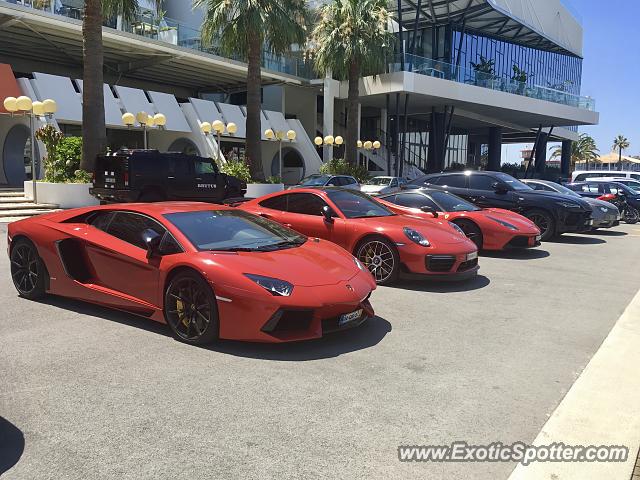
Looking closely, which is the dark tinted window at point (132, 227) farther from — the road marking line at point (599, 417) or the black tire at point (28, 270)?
the road marking line at point (599, 417)

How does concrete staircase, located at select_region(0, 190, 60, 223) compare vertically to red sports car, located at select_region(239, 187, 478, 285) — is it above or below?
below

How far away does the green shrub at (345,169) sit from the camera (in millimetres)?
30314

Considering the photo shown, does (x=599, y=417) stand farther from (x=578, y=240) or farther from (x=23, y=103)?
(x=23, y=103)

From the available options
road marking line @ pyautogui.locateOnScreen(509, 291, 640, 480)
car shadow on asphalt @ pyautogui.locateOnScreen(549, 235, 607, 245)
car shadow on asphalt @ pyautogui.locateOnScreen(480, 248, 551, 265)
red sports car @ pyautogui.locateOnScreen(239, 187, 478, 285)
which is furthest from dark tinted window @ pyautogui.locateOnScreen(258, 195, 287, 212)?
car shadow on asphalt @ pyautogui.locateOnScreen(549, 235, 607, 245)

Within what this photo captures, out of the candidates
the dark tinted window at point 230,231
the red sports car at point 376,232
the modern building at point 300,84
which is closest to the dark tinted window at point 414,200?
the red sports car at point 376,232

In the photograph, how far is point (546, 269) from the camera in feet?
30.0

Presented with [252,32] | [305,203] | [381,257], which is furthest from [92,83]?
[381,257]

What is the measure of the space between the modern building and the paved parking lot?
21.0 metres

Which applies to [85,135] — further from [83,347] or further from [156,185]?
[83,347]

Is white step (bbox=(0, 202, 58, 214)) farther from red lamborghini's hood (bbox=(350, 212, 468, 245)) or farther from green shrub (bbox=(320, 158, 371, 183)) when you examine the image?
green shrub (bbox=(320, 158, 371, 183))

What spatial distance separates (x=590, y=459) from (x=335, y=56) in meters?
29.9

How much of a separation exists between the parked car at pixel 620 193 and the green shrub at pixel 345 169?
13.1m

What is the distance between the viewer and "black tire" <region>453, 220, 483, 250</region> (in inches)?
403

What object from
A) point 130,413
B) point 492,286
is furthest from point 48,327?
point 492,286
